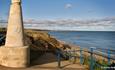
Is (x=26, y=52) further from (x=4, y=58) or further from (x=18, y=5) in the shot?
(x=18, y=5)

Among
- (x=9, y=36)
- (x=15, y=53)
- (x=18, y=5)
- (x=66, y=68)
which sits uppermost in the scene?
(x=18, y=5)

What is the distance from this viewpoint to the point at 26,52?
941 centimetres

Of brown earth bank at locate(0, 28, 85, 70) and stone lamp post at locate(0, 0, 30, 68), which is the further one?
brown earth bank at locate(0, 28, 85, 70)

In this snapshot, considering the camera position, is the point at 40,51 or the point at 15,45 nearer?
the point at 15,45

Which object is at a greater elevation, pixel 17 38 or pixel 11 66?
pixel 17 38

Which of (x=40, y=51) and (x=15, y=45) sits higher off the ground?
A: (x=15, y=45)

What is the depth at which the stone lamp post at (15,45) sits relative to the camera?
30.2ft

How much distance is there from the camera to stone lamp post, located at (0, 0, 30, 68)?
920 cm

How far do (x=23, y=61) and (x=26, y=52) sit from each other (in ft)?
1.20

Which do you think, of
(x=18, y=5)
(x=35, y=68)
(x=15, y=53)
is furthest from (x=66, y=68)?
(x=18, y=5)

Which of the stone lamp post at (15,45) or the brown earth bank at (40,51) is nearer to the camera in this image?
the stone lamp post at (15,45)

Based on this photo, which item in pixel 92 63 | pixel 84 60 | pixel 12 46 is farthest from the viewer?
pixel 84 60

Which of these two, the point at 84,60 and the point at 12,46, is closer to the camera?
the point at 12,46

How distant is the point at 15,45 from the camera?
9.52 metres
